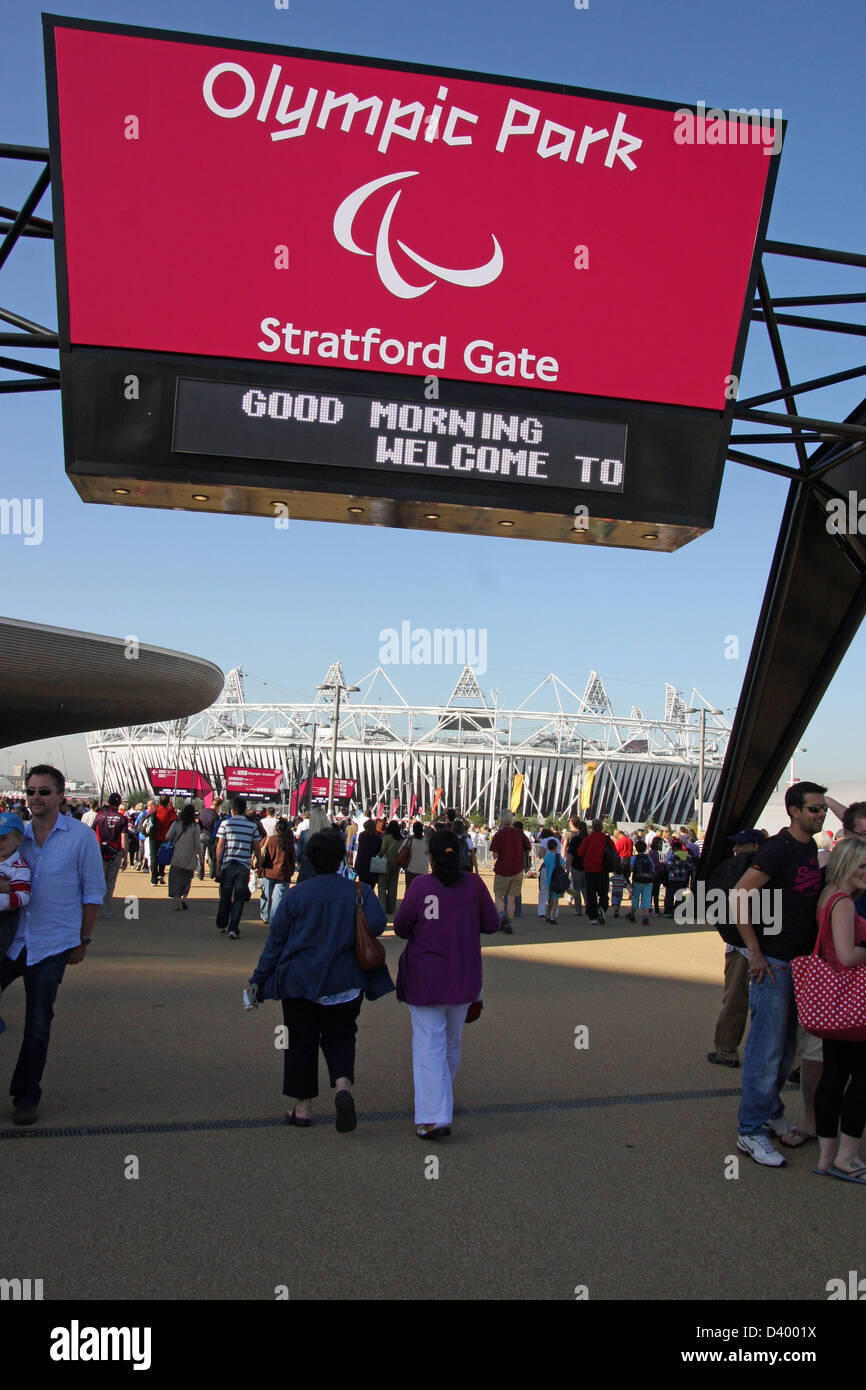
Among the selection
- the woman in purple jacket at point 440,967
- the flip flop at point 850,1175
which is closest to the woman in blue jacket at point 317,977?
the woman in purple jacket at point 440,967

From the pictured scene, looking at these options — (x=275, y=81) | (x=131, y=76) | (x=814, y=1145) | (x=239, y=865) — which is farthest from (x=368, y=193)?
(x=239, y=865)

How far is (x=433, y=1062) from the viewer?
6.33m

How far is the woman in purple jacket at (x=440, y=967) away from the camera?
6312mm

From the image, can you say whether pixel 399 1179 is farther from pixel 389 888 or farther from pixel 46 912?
pixel 389 888

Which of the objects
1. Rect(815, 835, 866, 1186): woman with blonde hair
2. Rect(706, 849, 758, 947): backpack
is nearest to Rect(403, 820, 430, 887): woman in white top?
Rect(706, 849, 758, 947): backpack

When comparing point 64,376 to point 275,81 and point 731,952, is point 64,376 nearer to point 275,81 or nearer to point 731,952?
point 275,81

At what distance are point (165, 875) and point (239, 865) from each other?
47.8ft

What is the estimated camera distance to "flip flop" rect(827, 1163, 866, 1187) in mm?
5848

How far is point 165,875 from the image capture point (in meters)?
29.6

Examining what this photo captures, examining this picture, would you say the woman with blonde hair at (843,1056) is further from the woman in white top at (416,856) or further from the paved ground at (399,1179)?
the woman in white top at (416,856)

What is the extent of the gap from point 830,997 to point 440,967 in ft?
7.08

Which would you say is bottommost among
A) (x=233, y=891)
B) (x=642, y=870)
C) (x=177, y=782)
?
(x=177, y=782)

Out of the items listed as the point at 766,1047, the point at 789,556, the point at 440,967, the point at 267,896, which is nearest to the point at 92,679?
the point at 267,896

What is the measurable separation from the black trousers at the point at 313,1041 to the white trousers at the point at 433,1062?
39 centimetres
